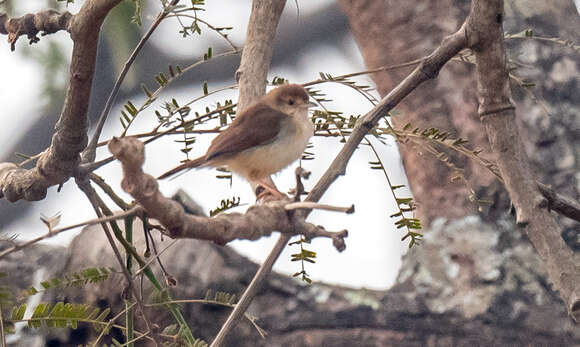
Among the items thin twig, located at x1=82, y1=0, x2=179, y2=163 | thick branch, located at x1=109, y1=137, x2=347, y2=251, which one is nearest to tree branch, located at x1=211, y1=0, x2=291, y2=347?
thin twig, located at x1=82, y1=0, x2=179, y2=163

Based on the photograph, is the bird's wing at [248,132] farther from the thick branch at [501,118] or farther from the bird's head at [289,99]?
the thick branch at [501,118]

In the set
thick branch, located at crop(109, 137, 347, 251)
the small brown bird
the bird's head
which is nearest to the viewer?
thick branch, located at crop(109, 137, 347, 251)

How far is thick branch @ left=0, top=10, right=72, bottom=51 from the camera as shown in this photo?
1.91 m

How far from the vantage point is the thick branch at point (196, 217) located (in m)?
1.05

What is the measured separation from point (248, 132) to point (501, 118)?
91 centimetres

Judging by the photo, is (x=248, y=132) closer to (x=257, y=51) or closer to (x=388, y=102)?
(x=257, y=51)

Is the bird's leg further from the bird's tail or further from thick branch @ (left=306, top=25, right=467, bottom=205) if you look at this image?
thick branch @ (left=306, top=25, right=467, bottom=205)

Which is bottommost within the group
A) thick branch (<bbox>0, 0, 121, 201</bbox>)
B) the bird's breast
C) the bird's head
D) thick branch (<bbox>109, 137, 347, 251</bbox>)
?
thick branch (<bbox>109, 137, 347, 251</bbox>)

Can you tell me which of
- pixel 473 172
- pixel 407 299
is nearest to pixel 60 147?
pixel 407 299

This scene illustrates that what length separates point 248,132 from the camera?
2389 millimetres

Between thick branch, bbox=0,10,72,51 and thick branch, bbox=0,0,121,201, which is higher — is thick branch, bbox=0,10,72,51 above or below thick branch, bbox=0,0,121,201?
above

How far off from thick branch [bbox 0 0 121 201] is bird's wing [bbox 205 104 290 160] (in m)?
0.62

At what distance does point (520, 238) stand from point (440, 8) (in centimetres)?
111

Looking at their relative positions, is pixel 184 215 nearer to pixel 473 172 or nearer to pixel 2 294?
pixel 2 294
